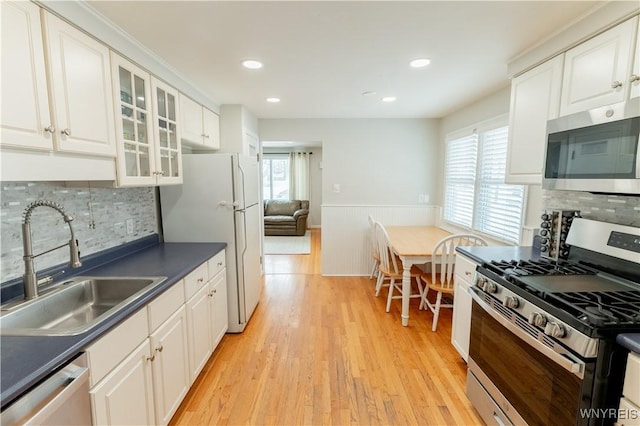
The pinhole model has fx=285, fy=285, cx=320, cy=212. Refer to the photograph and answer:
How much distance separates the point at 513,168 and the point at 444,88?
105cm

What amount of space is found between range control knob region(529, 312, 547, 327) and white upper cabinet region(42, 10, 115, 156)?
2.18 meters

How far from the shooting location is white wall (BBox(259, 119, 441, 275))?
3.98 meters

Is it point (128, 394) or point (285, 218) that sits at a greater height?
point (285, 218)

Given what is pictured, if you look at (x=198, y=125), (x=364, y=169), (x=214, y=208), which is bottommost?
(x=214, y=208)

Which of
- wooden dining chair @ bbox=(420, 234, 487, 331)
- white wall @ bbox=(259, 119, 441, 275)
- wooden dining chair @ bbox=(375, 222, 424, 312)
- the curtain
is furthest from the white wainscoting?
the curtain

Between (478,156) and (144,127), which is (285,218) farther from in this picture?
(144,127)

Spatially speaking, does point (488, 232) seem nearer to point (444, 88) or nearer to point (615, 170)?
point (444, 88)

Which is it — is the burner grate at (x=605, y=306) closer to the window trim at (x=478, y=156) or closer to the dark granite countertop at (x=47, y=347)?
the window trim at (x=478, y=156)

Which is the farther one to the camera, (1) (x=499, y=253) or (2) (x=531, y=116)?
(1) (x=499, y=253)

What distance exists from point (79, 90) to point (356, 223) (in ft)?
10.9

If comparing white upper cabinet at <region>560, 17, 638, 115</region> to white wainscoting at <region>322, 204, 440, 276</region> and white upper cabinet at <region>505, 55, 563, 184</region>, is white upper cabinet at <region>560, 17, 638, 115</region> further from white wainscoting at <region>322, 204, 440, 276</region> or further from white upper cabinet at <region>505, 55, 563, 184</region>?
white wainscoting at <region>322, 204, 440, 276</region>

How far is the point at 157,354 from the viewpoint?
1.49 metres

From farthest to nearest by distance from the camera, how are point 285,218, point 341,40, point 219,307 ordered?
point 285,218 < point 219,307 < point 341,40

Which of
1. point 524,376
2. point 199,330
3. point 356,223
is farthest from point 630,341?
point 356,223
